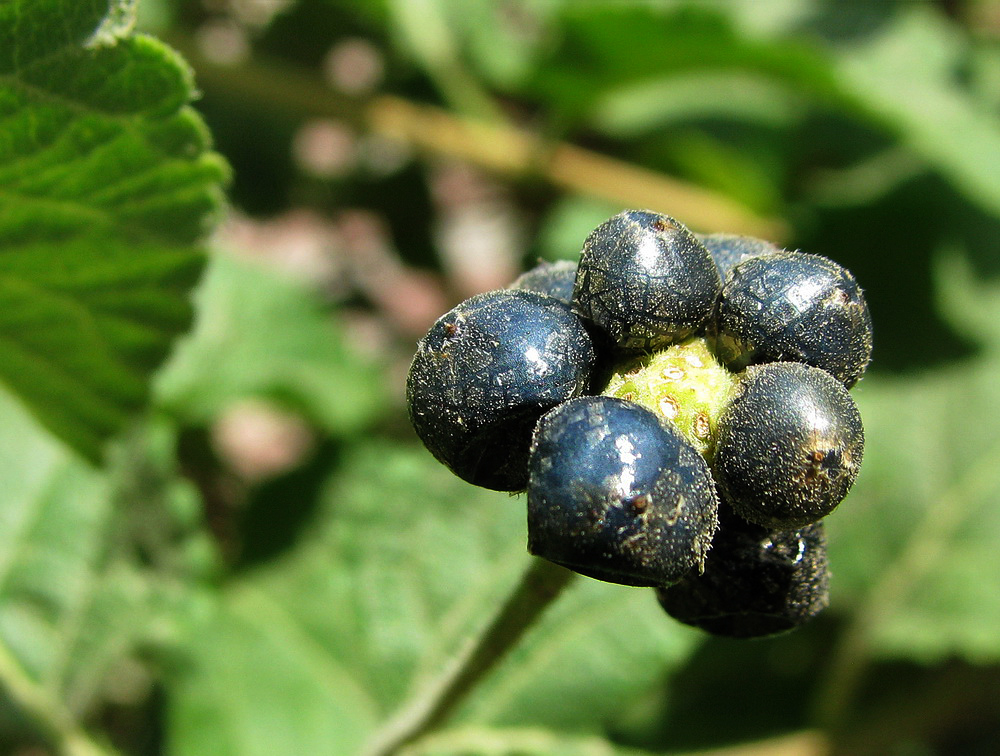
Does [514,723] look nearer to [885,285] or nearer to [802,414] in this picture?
[802,414]

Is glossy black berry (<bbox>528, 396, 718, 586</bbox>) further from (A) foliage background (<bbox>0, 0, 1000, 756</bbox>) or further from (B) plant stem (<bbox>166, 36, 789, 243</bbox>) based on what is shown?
(B) plant stem (<bbox>166, 36, 789, 243</bbox>)

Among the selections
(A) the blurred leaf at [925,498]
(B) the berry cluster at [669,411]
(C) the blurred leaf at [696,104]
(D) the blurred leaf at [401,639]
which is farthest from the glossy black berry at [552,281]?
(C) the blurred leaf at [696,104]

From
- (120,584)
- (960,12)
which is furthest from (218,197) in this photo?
(960,12)

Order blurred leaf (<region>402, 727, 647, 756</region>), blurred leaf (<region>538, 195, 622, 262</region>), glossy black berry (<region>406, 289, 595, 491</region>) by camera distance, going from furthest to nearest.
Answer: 1. blurred leaf (<region>538, 195, 622, 262</region>)
2. blurred leaf (<region>402, 727, 647, 756</region>)
3. glossy black berry (<region>406, 289, 595, 491</region>)

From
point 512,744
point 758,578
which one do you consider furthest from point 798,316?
point 512,744

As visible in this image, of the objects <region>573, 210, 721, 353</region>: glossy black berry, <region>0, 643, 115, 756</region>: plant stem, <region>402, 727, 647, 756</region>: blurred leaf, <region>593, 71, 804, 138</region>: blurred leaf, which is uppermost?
<region>593, 71, 804, 138</region>: blurred leaf

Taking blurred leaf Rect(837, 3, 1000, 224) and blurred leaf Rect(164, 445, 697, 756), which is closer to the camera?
blurred leaf Rect(164, 445, 697, 756)

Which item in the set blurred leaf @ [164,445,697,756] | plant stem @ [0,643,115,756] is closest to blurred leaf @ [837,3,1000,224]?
blurred leaf @ [164,445,697,756]

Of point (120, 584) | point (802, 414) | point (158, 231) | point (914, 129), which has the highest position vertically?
point (914, 129)
